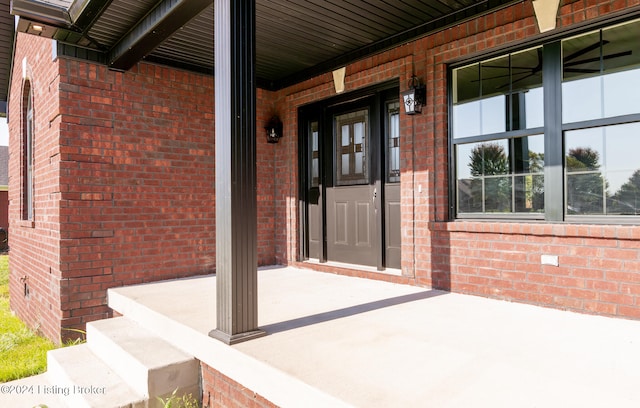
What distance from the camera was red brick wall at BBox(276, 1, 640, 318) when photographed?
2.89m

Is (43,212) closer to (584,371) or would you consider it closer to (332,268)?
(332,268)

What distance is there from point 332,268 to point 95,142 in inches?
115

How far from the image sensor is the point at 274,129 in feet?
18.3

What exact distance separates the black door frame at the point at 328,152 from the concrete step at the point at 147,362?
2474 millimetres

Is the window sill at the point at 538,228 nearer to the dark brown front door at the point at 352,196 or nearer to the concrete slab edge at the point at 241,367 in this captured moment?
the dark brown front door at the point at 352,196

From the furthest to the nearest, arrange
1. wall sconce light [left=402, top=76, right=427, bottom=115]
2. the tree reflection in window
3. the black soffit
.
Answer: wall sconce light [left=402, top=76, right=427, bottom=115]
the black soffit
the tree reflection in window

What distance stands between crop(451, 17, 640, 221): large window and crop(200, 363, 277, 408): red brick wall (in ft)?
8.12

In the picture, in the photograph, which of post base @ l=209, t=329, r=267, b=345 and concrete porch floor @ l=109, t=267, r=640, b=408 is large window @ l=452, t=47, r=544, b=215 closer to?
concrete porch floor @ l=109, t=267, r=640, b=408

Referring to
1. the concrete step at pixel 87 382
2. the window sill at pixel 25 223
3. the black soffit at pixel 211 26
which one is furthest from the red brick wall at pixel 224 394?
the window sill at pixel 25 223

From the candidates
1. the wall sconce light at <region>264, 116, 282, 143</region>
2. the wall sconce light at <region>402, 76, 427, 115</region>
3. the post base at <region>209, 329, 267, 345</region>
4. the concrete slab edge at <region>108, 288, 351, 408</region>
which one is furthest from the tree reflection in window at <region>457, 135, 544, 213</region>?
the wall sconce light at <region>264, 116, 282, 143</region>

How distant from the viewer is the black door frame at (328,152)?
4.59 meters

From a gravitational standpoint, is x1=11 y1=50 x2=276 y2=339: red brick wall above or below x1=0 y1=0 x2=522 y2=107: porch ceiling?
below

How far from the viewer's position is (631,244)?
9.16ft

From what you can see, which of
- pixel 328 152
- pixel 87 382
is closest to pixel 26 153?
pixel 328 152
